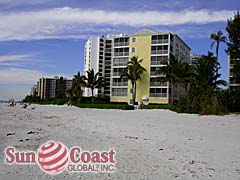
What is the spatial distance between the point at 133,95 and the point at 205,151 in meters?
52.0

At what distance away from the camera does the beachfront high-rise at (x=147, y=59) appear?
61.3 m

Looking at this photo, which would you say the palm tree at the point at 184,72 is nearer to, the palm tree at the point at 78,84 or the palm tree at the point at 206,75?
the palm tree at the point at 206,75

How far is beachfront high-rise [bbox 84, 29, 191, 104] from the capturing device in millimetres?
61281

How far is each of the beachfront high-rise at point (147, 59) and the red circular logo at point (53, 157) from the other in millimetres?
50133

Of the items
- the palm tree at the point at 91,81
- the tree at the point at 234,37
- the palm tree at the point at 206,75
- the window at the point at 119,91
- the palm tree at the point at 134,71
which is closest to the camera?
the tree at the point at 234,37

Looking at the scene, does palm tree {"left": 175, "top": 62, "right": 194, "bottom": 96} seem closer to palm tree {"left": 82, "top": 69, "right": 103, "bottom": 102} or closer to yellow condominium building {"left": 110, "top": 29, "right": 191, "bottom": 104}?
yellow condominium building {"left": 110, "top": 29, "right": 191, "bottom": 104}

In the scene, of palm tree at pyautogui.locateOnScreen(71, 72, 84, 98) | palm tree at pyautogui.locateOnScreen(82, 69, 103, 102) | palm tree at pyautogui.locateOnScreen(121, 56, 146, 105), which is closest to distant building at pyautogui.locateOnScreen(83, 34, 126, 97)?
palm tree at pyautogui.locateOnScreen(71, 72, 84, 98)

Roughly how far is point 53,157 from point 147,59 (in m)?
56.4

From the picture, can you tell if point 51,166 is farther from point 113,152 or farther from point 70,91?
point 70,91

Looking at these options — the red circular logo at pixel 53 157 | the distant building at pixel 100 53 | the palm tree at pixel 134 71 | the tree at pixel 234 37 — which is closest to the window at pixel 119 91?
the palm tree at pixel 134 71

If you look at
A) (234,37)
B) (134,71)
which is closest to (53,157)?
(234,37)

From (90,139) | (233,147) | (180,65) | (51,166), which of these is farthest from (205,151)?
(180,65)

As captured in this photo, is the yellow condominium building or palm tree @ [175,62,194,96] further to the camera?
the yellow condominium building

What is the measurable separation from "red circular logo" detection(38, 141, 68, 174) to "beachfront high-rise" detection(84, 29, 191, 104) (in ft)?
164
